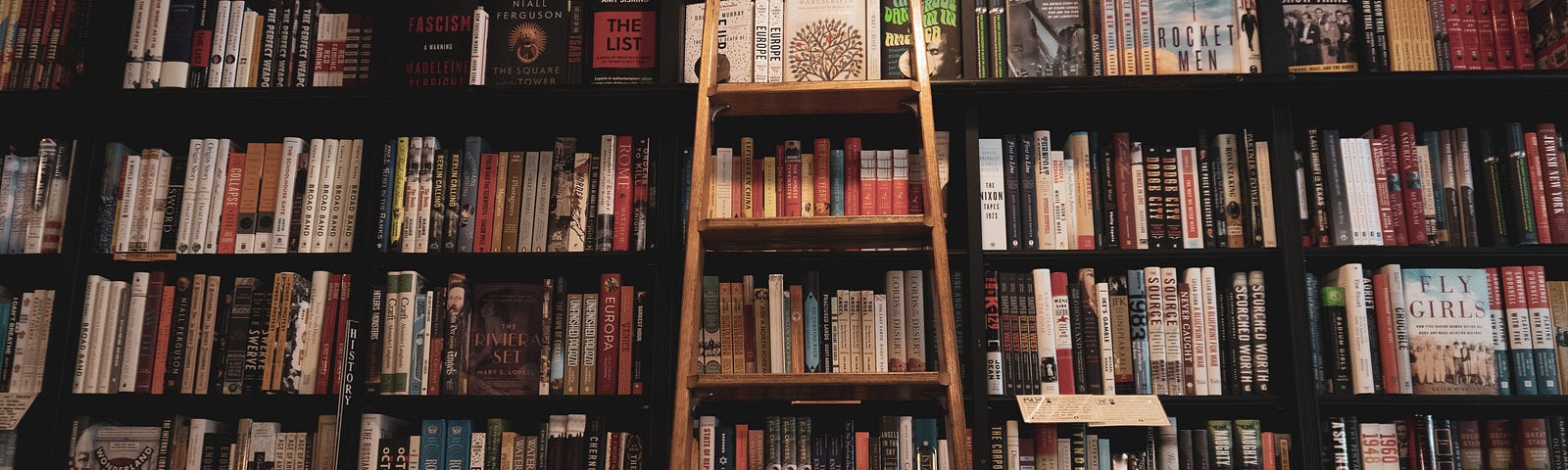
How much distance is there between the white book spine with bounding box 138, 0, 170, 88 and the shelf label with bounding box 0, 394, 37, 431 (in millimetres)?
620

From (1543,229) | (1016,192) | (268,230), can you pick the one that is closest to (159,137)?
(268,230)

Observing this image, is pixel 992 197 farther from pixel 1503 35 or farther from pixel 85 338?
pixel 85 338

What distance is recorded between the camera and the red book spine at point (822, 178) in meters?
2.17

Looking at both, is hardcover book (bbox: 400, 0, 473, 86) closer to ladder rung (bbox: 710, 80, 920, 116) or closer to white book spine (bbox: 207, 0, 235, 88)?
white book spine (bbox: 207, 0, 235, 88)

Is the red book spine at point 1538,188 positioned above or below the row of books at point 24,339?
above

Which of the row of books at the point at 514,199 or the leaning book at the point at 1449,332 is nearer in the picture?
the leaning book at the point at 1449,332

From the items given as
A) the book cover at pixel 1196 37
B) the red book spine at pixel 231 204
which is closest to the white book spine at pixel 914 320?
the book cover at pixel 1196 37

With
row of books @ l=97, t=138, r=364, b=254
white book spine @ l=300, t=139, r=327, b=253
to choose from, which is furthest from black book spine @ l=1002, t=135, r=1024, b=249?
row of books @ l=97, t=138, r=364, b=254

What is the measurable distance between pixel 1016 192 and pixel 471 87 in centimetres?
104

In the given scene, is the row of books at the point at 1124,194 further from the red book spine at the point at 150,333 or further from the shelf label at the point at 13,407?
the shelf label at the point at 13,407

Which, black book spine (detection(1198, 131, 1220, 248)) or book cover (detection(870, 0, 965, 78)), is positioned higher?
book cover (detection(870, 0, 965, 78))

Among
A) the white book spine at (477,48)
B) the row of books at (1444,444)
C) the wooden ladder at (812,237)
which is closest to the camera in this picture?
the wooden ladder at (812,237)

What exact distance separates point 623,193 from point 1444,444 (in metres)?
1.55

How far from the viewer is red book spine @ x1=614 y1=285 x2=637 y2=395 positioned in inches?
82.7
